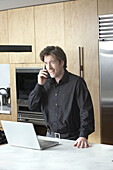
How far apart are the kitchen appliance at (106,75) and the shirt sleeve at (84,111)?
1051 millimetres

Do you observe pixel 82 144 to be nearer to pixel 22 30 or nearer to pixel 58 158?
pixel 58 158

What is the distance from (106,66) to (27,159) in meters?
1.92

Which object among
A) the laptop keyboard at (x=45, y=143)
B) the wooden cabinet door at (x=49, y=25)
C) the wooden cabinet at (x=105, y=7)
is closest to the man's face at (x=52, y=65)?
the laptop keyboard at (x=45, y=143)

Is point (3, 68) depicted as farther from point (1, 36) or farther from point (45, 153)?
point (45, 153)

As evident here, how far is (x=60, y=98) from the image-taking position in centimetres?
261

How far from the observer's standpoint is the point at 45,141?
7.47 feet

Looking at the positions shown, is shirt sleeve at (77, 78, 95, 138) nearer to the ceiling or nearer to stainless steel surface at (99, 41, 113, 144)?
stainless steel surface at (99, 41, 113, 144)

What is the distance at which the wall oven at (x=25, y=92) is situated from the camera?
162 inches

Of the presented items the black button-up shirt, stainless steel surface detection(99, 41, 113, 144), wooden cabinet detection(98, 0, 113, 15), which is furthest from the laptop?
wooden cabinet detection(98, 0, 113, 15)

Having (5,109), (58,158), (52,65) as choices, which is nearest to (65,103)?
(52,65)

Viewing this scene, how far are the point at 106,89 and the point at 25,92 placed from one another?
1191 millimetres

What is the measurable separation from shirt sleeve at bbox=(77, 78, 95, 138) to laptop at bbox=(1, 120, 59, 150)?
24 cm

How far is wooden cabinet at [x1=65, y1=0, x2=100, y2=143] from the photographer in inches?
142

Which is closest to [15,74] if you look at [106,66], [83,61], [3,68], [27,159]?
[3,68]
